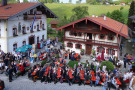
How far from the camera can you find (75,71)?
1423cm

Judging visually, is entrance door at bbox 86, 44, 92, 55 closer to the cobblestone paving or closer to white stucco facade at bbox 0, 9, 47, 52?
white stucco facade at bbox 0, 9, 47, 52

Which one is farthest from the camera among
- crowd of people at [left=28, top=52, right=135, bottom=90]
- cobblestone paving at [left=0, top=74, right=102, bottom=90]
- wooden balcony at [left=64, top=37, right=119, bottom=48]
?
wooden balcony at [left=64, top=37, right=119, bottom=48]

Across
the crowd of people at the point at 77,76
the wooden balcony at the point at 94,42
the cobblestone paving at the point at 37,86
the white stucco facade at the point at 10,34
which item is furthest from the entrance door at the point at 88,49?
the cobblestone paving at the point at 37,86

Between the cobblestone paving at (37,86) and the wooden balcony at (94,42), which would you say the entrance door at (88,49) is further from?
the cobblestone paving at (37,86)

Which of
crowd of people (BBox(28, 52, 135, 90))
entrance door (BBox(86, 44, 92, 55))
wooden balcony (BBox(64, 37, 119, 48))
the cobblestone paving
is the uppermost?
wooden balcony (BBox(64, 37, 119, 48))

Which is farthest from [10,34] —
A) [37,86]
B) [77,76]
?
[77,76]

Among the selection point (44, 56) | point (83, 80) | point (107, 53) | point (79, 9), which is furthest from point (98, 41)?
point (79, 9)

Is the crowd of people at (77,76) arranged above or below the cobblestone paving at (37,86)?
above

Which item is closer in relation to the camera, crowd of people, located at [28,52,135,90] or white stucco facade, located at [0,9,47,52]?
crowd of people, located at [28,52,135,90]

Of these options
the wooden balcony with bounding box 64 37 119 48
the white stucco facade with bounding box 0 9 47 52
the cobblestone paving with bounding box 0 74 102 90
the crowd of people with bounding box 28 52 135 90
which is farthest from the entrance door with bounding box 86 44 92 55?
the cobblestone paving with bounding box 0 74 102 90

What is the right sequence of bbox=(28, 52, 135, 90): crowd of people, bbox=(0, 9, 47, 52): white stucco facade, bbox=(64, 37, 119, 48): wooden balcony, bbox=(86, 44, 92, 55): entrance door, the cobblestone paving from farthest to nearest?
bbox=(86, 44, 92, 55): entrance door < bbox=(64, 37, 119, 48): wooden balcony < bbox=(0, 9, 47, 52): white stucco facade < bbox=(28, 52, 135, 90): crowd of people < the cobblestone paving

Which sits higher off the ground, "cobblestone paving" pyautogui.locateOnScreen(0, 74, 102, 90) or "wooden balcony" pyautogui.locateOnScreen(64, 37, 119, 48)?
"wooden balcony" pyautogui.locateOnScreen(64, 37, 119, 48)

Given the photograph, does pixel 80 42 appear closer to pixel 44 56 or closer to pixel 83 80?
pixel 44 56

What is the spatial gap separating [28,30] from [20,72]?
12291 millimetres
